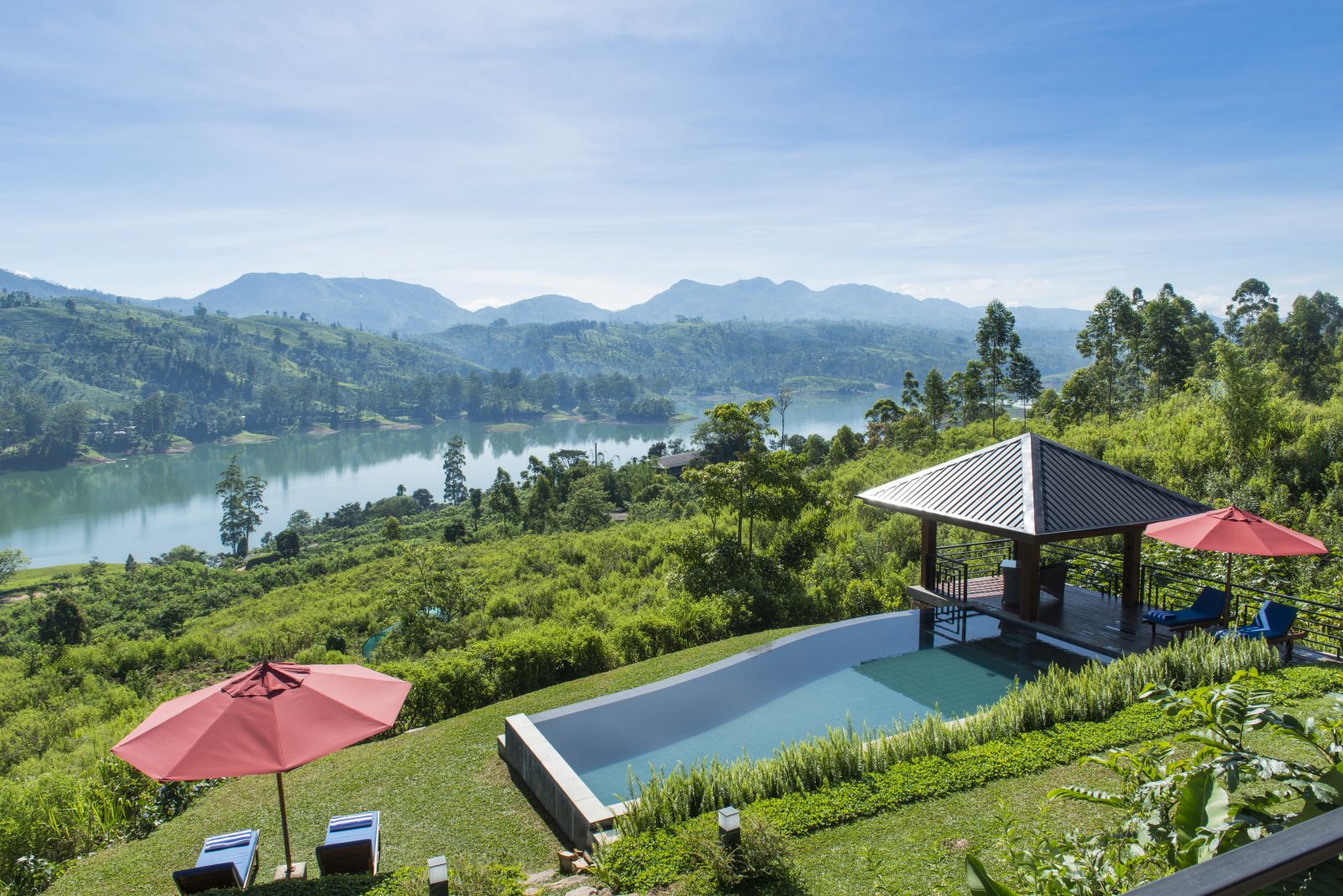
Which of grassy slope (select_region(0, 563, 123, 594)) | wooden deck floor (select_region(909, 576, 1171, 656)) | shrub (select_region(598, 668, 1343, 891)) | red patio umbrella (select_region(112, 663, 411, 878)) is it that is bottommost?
grassy slope (select_region(0, 563, 123, 594))

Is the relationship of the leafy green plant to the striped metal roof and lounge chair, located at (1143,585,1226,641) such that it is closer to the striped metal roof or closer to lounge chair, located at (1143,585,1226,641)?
the striped metal roof

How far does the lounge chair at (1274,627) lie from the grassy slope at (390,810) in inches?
273

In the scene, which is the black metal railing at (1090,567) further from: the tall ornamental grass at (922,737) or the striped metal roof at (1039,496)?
the tall ornamental grass at (922,737)

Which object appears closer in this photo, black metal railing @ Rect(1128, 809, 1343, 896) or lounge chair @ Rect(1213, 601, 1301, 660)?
black metal railing @ Rect(1128, 809, 1343, 896)

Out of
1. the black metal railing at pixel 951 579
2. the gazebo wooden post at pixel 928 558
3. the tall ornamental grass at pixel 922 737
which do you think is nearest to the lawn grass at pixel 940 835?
the tall ornamental grass at pixel 922 737

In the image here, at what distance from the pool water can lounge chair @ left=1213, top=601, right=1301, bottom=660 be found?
1424 mm

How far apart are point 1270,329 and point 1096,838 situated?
40135mm

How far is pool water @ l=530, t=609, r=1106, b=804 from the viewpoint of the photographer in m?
7.14

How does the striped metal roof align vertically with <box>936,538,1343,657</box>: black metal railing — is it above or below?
above

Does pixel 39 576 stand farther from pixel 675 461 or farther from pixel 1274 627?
pixel 1274 627

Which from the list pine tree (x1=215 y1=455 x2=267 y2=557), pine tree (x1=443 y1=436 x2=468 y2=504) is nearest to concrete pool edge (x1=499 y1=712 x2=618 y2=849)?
pine tree (x1=215 y1=455 x2=267 y2=557)

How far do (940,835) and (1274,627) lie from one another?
17.5ft

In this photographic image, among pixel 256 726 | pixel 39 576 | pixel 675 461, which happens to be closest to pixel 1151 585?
pixel 256 726

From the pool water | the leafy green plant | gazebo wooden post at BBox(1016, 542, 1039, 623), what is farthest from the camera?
gazebo wooden post at BBox(1016, 542, 1039, 623)
